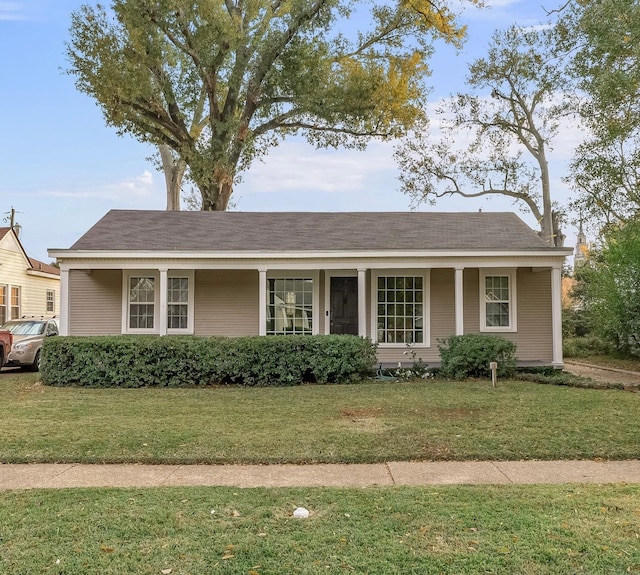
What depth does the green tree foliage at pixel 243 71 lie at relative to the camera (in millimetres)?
19766

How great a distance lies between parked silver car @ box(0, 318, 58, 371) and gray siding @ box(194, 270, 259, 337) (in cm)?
431

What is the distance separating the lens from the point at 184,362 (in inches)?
440

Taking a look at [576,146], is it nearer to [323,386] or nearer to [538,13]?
[538,13]

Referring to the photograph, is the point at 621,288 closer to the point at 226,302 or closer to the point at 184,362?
the point at 226,302

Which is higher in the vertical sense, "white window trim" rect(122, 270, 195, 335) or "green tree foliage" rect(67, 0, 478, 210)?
"green tree foliage" rect(67, 0, 478, 210)

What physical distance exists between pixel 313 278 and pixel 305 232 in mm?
1367

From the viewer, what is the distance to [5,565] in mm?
3229

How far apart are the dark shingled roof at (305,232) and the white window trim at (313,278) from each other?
762mm

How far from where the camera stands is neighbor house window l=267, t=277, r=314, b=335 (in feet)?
45.2

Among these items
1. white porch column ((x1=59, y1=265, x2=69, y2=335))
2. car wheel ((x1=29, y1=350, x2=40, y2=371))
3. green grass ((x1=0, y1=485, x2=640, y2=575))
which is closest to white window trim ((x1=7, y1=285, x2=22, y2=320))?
car wheel ((x1=29, y1=350, x2=40, y2=371))

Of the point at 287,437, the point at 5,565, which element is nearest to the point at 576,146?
the point at 287,437

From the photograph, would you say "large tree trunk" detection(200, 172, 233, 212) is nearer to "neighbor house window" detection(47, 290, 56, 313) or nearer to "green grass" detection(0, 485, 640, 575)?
"neighbor house window" detection(47, 290, 56, 313)

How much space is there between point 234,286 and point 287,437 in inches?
305

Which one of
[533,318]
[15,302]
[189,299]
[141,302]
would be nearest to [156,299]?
[141,302]
